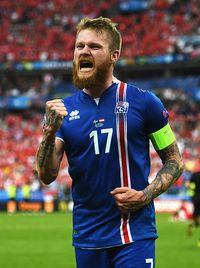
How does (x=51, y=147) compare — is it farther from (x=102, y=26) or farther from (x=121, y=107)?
(x=102, y=26)

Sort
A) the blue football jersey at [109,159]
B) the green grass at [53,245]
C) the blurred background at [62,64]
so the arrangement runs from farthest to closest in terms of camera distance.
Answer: the blurred background at [62,64] → the green grass at [53,245] → the blue football jersey at [109,159]

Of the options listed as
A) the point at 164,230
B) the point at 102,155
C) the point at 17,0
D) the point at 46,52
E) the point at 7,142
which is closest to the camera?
the point at 102,155

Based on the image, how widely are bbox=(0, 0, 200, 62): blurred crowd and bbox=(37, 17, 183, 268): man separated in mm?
36509

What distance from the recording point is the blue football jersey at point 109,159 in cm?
507

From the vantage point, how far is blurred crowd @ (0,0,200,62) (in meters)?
43.4

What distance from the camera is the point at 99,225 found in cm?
509

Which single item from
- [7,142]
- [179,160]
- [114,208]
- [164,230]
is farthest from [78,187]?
[7,142]

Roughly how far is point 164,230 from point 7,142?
18981 millimetres

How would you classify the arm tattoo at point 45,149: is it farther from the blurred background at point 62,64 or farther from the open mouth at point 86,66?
the blurred background at point 62,64

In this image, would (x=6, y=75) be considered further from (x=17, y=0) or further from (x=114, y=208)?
(x=114, y=208)

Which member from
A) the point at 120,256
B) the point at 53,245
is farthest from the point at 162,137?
the point at 53,245

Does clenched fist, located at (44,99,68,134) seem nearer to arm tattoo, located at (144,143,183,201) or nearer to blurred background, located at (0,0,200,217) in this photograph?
arm tattoo, located at (144,143,183,201)

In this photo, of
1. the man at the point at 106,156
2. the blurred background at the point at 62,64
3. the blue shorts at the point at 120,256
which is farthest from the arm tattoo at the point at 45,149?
the blurred background at the point at 62,64

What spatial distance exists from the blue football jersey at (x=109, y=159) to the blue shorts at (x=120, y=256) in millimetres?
40
